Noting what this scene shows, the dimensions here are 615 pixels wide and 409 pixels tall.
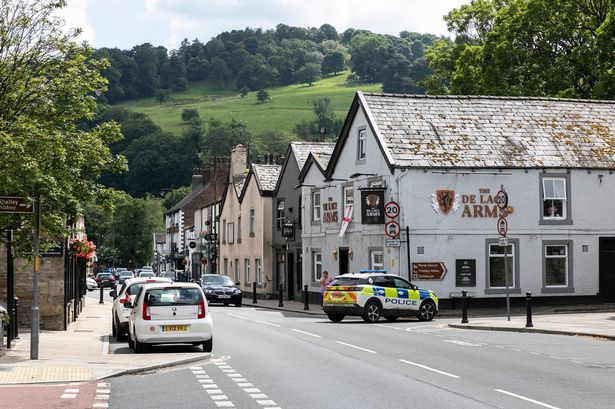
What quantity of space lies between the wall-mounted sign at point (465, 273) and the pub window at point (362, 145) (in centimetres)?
718

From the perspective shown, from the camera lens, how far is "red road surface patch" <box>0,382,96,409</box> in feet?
44.5

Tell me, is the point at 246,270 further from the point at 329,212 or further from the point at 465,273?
the point at 465,273

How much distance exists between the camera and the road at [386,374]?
13.7m

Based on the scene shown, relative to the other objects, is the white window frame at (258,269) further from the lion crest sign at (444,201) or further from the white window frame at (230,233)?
the lion crest sign at (444,201)

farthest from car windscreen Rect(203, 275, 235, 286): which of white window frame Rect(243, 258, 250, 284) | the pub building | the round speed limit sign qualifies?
white window frame Rect(243, 258, 250, 284)

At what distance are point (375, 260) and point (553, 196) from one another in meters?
7.90

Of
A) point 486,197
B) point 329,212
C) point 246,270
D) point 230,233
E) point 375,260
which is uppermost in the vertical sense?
point 486,197

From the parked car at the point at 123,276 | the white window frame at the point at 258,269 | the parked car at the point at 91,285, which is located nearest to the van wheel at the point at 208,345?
the white window frame at the point at 258,269

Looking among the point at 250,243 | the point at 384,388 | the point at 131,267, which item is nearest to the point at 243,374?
the point at 384,388

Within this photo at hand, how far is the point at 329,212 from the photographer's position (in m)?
48.4

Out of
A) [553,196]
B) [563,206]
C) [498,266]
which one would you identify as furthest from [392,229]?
[563,206]

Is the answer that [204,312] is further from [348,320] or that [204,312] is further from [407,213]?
[407,213]

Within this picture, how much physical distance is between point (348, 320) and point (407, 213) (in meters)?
6.32

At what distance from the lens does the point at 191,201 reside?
109312 mm
